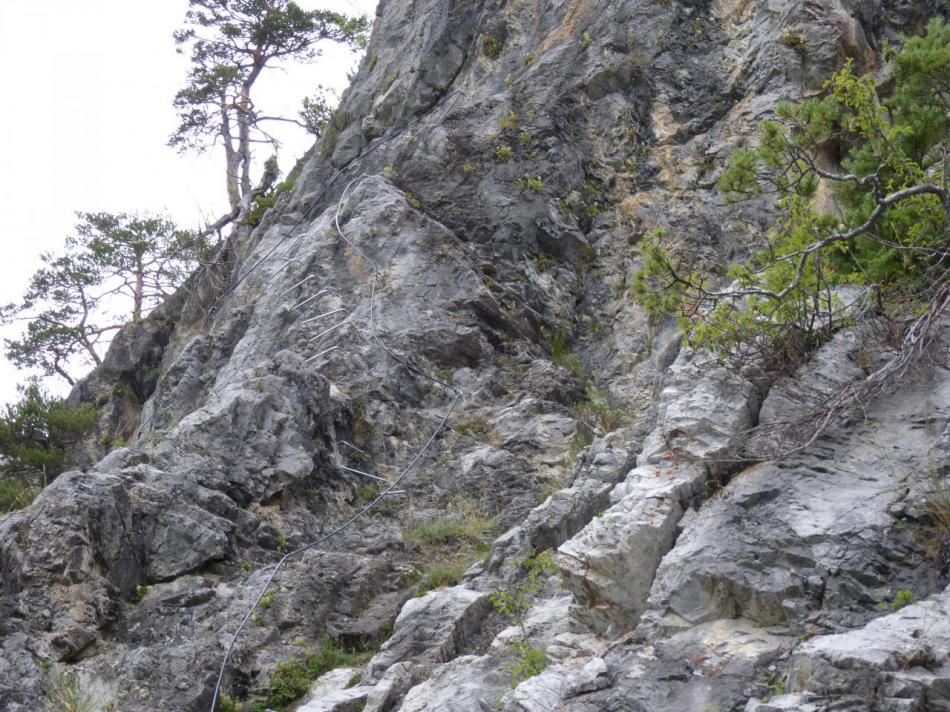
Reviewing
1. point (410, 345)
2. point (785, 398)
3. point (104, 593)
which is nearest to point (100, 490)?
point (104, 593)

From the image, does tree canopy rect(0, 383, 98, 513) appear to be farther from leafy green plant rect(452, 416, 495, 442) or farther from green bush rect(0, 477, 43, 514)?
leafy green plant rect(452, 416, 495, 442)

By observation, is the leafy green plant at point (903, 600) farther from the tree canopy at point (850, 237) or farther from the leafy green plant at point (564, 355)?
the leafy green plant at point (564, 355)

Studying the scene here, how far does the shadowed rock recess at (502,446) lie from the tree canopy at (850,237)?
372 millimetres

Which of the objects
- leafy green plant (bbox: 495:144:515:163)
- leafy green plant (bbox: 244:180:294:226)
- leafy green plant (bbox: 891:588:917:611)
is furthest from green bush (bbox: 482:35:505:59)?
leafy green plant (bbox: 891:588:917:611)

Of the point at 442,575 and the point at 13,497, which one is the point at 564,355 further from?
the point at 13,497

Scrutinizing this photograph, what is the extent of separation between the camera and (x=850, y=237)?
624 centimetres

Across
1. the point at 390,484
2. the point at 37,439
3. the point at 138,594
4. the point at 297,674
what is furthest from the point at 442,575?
the point at 37,439

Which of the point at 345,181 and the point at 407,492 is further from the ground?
the point at 345,181

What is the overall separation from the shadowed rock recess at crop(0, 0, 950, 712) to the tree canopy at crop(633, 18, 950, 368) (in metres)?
0.37

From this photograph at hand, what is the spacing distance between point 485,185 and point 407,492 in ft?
17.5

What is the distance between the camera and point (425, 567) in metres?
9.12

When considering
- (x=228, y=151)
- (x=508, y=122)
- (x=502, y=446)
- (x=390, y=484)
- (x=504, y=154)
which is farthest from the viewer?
(x=228, y=151)

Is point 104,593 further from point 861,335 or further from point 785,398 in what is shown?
point 861,335

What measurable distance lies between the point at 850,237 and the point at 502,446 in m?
5.38
